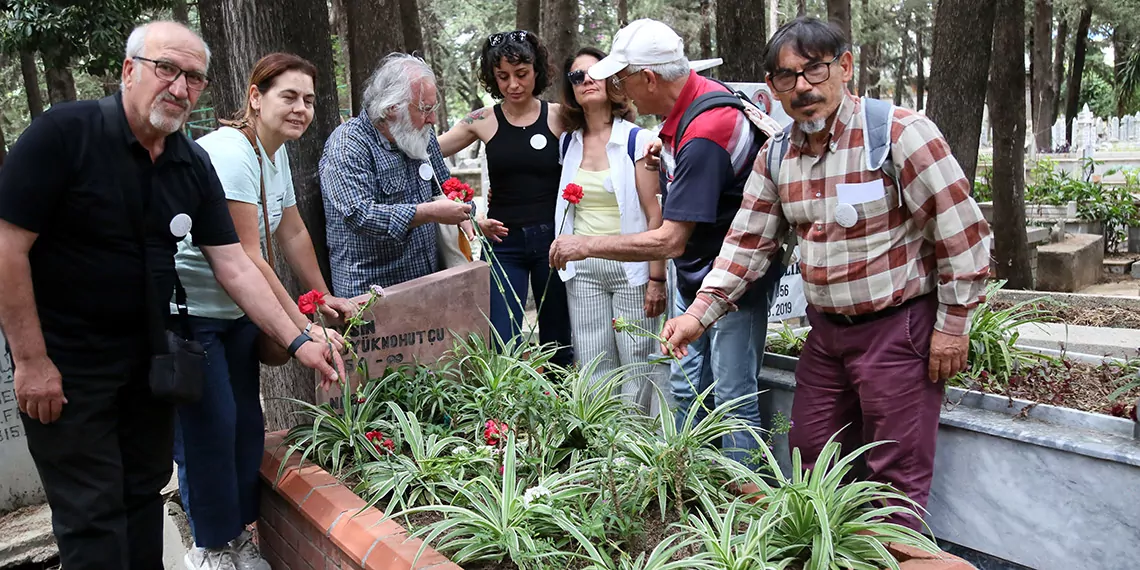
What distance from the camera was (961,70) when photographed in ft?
21.0

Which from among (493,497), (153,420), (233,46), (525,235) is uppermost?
(233,46)

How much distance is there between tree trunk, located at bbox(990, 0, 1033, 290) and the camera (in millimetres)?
9016

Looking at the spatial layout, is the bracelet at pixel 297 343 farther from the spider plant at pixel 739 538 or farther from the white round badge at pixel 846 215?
the white round badge at pixel 846 215

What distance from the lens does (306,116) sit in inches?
133

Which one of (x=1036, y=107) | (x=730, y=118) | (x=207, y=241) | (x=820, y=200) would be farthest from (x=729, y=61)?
(x=1036, y=107)

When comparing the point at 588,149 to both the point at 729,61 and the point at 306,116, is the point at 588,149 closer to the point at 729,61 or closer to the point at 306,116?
the point at 306,116

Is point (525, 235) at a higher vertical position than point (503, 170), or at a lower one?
lower

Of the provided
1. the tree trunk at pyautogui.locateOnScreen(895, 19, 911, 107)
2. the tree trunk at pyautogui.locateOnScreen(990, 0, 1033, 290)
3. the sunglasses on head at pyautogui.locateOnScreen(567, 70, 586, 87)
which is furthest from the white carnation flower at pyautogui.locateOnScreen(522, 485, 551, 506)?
the tree trunk at pyautogui.locateOnScreen(895, 19, 911, 107)

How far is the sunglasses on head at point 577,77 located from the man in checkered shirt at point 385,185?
70 centimetres

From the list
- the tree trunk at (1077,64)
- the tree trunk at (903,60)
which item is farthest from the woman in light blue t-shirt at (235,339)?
the tree trunk at (903,60)

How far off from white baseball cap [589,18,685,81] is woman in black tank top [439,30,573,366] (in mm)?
1196

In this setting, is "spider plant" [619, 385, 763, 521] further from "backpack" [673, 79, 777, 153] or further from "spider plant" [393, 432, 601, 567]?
"backpack" [673, 79, 777, 153]

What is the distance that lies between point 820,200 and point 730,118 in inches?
23.0

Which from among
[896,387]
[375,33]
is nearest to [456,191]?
[896,387]
